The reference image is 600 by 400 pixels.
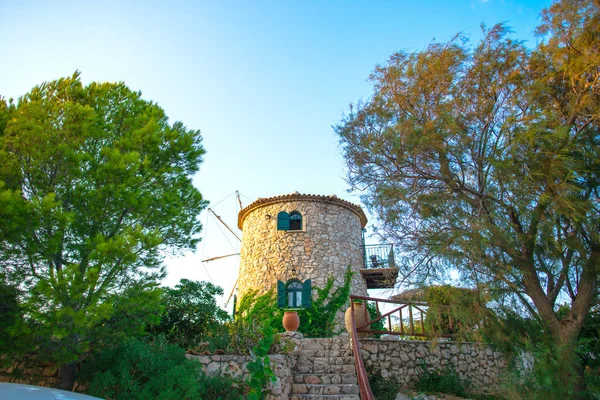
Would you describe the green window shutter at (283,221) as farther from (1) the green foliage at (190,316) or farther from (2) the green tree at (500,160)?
(2) the green tree at (500,160)

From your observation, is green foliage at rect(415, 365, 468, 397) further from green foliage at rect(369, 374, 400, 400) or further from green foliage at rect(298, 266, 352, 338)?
green foliage at rect(298, 266, 352, 338)

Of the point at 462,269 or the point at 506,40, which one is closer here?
the point at 462,269

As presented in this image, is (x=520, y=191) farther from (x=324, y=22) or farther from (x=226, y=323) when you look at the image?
(x=226, y=323)

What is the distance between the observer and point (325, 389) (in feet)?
20.3

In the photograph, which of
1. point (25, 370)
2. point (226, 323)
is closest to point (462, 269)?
point (226, 323)

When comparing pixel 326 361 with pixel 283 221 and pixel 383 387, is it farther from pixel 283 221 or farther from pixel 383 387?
pixel 283 221

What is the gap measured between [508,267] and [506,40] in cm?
376

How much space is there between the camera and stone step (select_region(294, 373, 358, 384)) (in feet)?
21.1

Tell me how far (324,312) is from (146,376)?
772 centimetres

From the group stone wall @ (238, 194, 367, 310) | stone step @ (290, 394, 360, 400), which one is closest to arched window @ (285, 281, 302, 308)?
stone wall @ (238, 194, 367, 310)

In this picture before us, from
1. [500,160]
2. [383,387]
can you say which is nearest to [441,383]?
[383,387]

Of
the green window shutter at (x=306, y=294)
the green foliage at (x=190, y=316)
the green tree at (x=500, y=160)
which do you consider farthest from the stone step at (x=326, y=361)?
the green window shutter at (x=306, y=294)

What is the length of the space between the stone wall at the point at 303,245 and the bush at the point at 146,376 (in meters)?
7.06

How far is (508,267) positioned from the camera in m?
5.42
